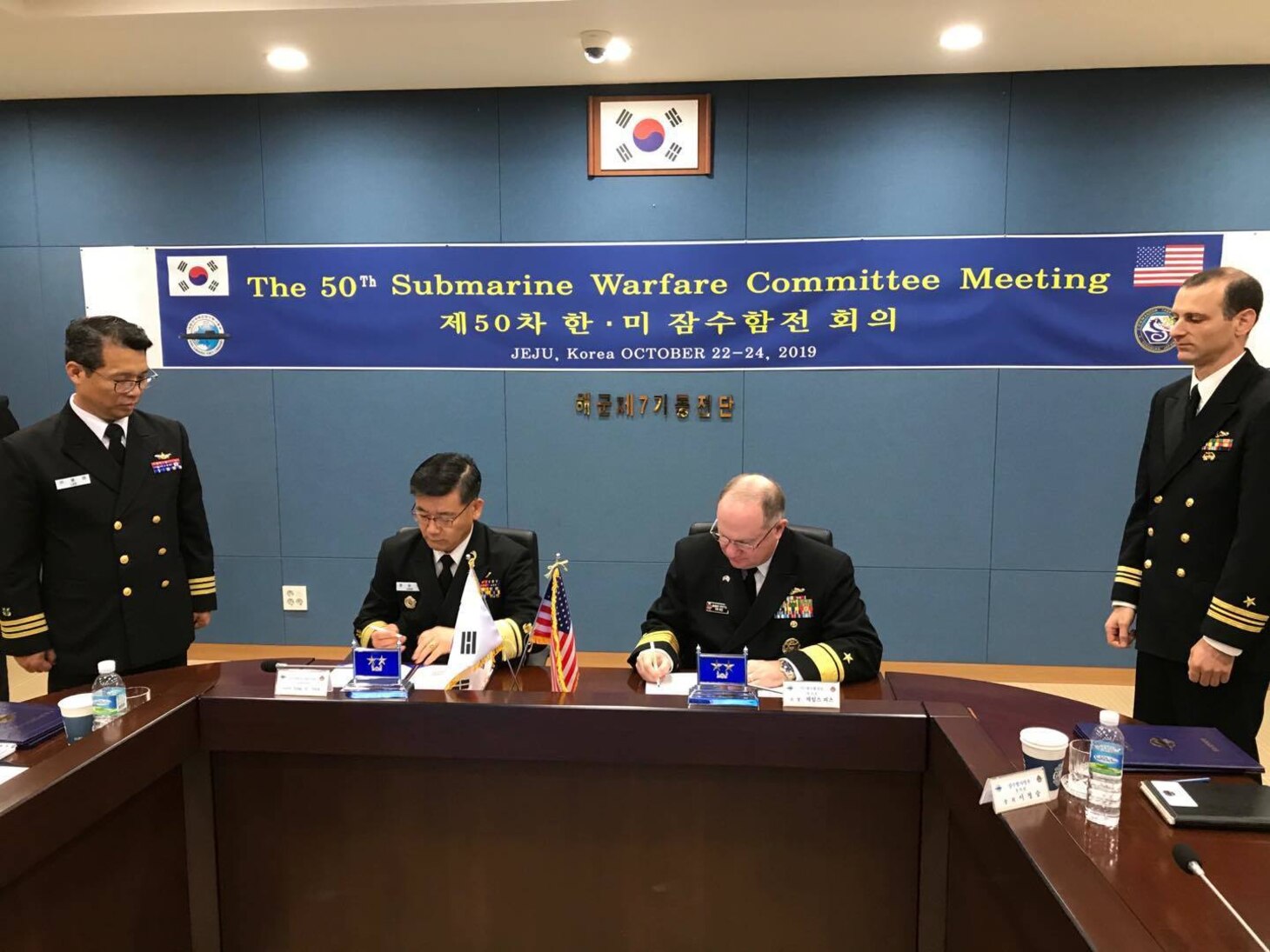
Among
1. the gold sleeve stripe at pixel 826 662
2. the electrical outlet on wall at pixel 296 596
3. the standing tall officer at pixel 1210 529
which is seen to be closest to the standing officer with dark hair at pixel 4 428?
the electrical outlet on wall at pixel 296 596

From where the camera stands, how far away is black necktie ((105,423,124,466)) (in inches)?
84.7

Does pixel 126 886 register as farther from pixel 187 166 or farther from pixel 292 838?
pixel 187 166

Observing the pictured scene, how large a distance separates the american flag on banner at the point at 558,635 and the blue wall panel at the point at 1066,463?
2.61m

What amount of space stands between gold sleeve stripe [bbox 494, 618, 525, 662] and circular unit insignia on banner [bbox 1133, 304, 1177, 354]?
2.98m

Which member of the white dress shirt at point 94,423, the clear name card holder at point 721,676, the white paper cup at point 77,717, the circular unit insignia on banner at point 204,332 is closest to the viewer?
the white paper cup at point 77,717

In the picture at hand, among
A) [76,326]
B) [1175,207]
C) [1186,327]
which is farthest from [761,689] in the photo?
[1175,207]

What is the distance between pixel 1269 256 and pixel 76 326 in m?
4.29

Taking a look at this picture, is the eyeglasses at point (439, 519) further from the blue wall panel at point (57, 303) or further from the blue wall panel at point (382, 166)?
the blue wall panel at point (57, 303)

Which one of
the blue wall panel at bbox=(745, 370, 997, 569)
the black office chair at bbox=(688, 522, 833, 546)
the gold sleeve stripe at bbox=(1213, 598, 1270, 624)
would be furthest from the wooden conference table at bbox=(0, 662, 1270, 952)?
the blue wall panel at bbox=(745, 370, 997, 569)

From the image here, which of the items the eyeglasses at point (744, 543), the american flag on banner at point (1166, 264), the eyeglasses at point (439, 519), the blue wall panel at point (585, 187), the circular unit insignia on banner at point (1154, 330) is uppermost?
the blue wall panel at point (585, 187)

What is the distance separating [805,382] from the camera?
3.65 meters

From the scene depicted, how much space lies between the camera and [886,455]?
12.0 ft

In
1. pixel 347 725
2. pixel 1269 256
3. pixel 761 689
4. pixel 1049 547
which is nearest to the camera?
pixel 347 725

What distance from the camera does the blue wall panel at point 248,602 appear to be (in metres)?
3.97
